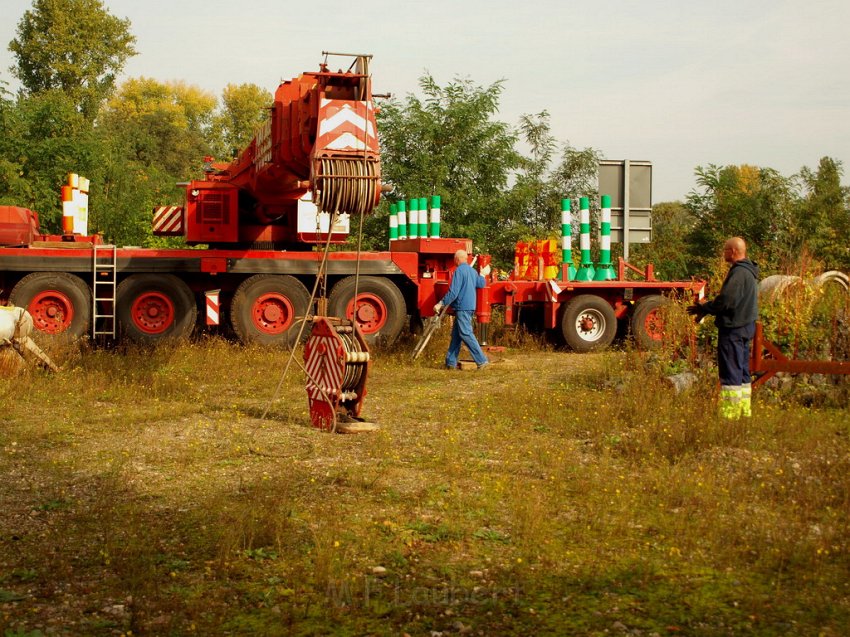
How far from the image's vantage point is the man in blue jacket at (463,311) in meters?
14.0

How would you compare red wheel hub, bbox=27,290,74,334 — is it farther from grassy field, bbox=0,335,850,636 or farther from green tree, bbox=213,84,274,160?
green tree, bbox=213,84,274,160

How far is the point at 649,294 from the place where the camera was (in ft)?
56.1

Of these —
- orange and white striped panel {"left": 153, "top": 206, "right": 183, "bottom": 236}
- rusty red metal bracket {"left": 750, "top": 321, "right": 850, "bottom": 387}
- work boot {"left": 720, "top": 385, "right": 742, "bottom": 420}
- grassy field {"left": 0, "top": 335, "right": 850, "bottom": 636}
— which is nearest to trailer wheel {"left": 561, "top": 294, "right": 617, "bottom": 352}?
grassy field {"left": 0, "top": 335, "right": 850, "bottom": 636}

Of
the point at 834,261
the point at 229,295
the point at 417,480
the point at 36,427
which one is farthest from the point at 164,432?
the point at 834,261

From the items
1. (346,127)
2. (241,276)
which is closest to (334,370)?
(346,127)

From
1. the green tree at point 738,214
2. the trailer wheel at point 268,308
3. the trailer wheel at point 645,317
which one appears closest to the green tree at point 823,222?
the green tree at point 738,214

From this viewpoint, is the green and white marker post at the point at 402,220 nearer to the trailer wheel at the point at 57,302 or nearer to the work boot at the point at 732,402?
the trailer wheel at the point at 57,302

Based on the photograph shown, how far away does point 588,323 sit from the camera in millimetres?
16672

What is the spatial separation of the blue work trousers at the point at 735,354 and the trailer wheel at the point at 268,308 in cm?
782

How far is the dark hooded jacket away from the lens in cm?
909

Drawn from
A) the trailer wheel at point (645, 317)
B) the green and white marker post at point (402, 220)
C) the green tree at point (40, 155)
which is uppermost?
the green tree at point (40, 155)

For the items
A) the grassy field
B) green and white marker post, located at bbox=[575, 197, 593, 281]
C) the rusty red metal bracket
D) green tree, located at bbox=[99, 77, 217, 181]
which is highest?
green tree, located at bbox=[99, 77, 217, 181]

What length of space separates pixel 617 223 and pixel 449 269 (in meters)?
2.81

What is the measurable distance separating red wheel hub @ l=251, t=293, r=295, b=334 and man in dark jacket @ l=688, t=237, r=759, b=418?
26.1ft
